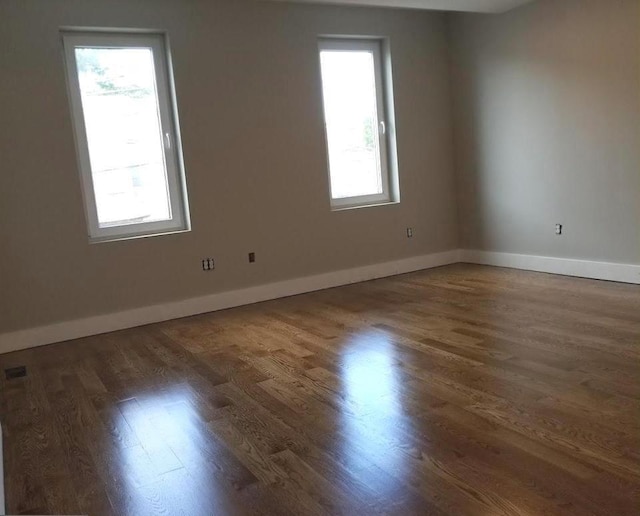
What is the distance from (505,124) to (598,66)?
1.03m

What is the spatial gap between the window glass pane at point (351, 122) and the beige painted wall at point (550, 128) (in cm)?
92

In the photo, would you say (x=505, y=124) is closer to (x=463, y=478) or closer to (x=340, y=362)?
(x=340, y=362)

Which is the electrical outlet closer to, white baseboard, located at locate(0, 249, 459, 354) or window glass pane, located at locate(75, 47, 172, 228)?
white baseboard, located at locate(0, 249, 459, 354)

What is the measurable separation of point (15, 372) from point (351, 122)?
3584 mm

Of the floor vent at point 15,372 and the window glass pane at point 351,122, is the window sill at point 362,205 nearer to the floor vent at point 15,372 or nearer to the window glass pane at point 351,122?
the window glass pane at point 351,122

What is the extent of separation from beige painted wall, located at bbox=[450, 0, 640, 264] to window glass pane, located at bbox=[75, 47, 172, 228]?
303 cm

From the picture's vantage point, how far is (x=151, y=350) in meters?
3.99

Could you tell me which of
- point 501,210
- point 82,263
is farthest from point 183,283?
point 501,210

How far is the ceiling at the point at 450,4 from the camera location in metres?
4.74

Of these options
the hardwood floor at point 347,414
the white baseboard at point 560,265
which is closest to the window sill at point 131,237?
the hardwood floor at point 347,414

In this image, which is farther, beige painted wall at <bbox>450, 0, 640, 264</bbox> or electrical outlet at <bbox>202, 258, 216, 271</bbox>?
electrical outlet at <bbox>202, 258, 216, 271</bbox>

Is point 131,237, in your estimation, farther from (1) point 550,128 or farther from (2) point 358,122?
(1) point 550,128

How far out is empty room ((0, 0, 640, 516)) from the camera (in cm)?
224

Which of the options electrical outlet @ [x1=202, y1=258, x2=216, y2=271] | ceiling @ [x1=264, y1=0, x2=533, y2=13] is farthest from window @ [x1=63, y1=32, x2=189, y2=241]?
ceiling @ [x1=264, y1=0, x2=533, y2=13]
